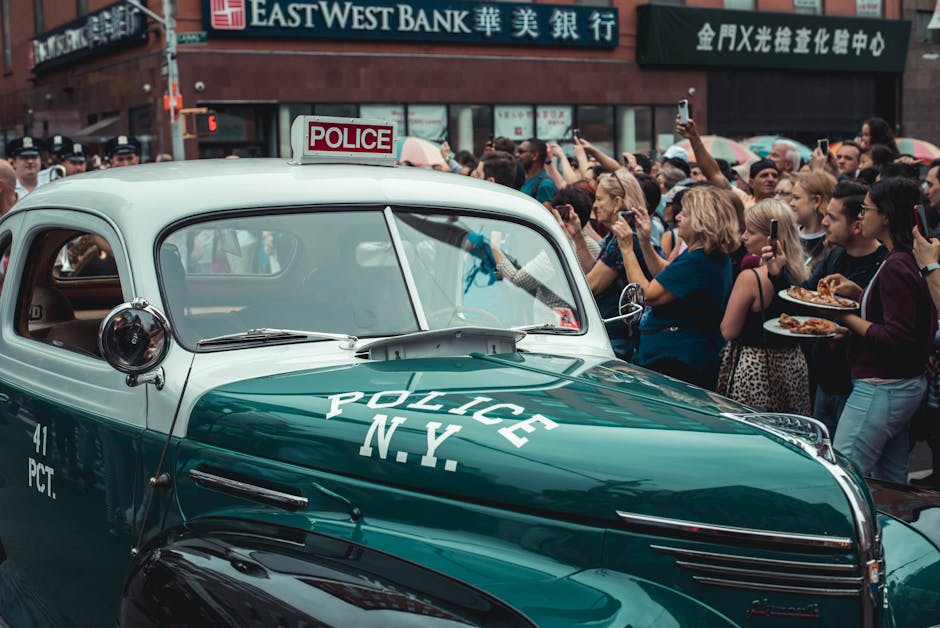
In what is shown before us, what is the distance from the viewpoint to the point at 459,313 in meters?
3.58

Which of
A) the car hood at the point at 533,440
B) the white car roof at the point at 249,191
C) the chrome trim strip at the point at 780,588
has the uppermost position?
the white car roof at the point at 249,191

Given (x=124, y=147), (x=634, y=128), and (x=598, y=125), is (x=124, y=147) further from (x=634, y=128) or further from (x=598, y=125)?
(x=634, y=128)

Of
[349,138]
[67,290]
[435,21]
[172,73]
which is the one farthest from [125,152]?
[435,21]

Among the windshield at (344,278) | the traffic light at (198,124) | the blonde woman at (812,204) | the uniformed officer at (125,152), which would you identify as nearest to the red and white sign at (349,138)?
the windshield at (344,278)

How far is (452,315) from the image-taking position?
140 inches

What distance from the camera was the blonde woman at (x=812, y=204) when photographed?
7.30 m

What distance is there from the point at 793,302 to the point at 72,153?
10964 mm

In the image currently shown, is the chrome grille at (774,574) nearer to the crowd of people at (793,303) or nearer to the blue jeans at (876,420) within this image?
the crowd of people at (793,303)

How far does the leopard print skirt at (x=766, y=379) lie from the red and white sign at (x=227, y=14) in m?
22.0

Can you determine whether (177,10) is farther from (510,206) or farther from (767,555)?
(767,555)

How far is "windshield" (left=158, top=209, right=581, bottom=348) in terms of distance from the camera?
3.44m

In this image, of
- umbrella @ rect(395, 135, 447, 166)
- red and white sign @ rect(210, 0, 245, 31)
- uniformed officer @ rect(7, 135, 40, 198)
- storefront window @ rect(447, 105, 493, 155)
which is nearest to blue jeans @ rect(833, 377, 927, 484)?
uniformed officer @ rect(7, 135, 40, 198)

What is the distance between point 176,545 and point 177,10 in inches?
982

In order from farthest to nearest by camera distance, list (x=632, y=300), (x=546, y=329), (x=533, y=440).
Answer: (x=632, y=300) < (x=546, y=329) < (x=533, y=440)
